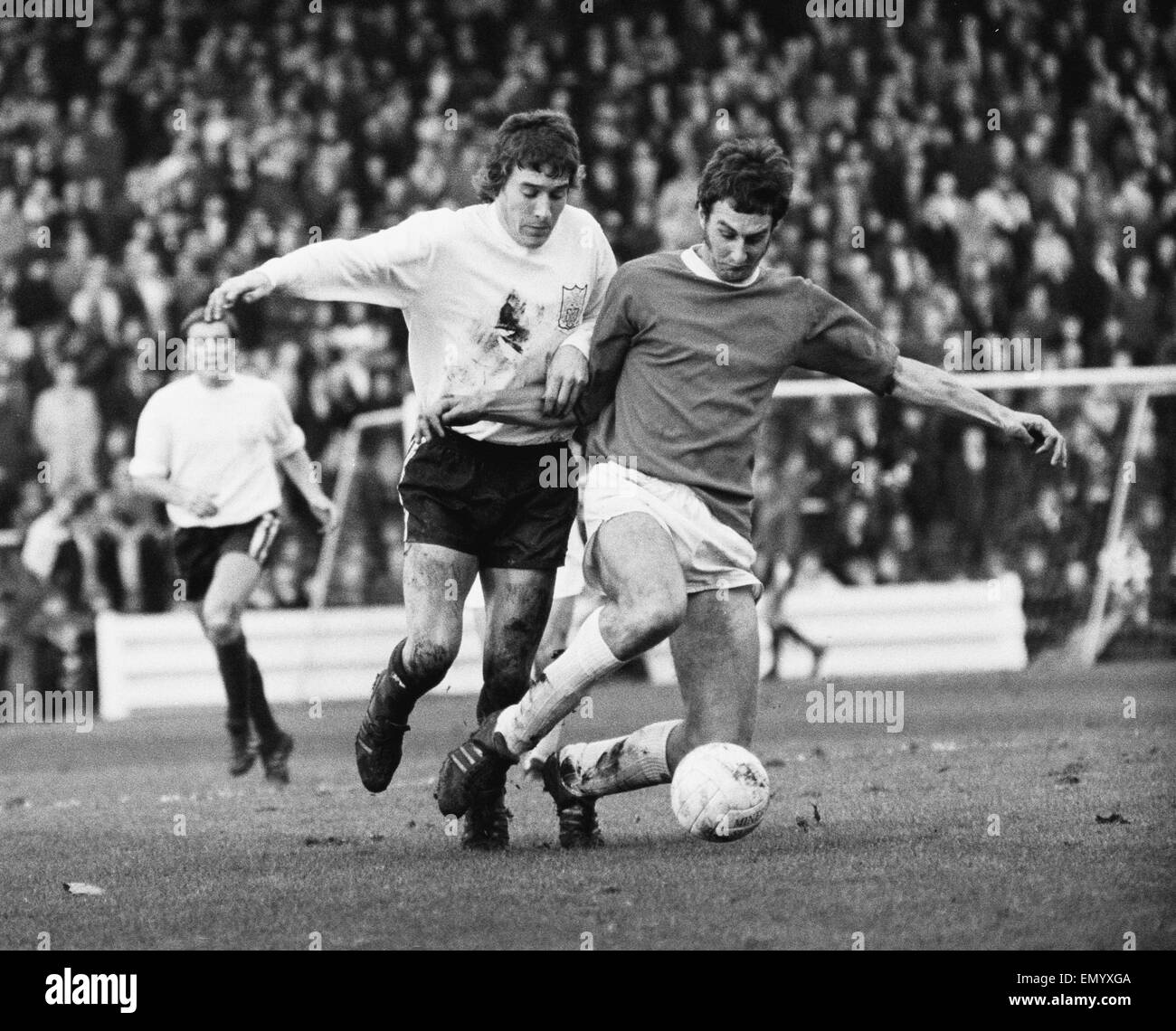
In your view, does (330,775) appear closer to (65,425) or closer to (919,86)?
(65,425)

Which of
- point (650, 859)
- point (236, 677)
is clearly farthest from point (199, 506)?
point (650, 859)

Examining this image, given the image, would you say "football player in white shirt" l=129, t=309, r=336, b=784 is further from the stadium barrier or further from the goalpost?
the goalpost

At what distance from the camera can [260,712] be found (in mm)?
9953

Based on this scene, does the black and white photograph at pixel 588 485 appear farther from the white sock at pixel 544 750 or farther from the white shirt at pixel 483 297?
the white sock at pixel 544 750

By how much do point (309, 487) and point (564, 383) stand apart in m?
3.75

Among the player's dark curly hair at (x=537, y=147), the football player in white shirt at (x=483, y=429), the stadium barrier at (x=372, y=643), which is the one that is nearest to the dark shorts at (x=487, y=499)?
the football player in white shirt at (x=483, y=429)

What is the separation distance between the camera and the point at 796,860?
6.22 metres

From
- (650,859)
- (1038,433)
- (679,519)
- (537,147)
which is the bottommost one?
(650,859)

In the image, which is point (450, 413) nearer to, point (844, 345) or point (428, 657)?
point (428, 657)

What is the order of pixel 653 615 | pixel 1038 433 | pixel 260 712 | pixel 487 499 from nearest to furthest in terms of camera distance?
pixel 653 615 < pixel 1038 433 < pixel 487 499 < pixel 260 712

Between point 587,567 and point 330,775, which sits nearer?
point 587,567
